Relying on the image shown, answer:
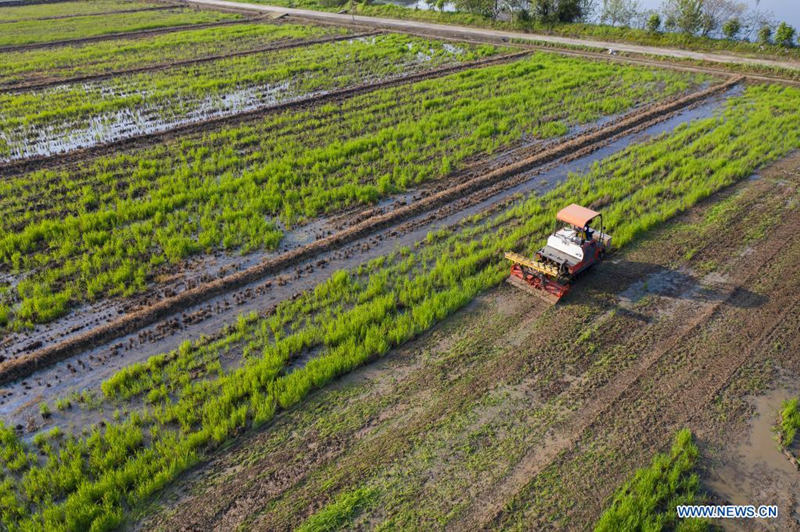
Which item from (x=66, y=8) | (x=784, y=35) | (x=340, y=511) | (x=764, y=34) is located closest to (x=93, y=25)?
(x=66, y=8)

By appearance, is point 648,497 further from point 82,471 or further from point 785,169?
point 785,169

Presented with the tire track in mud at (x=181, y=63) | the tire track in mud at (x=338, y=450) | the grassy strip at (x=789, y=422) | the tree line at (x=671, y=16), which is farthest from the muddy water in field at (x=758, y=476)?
the tire track in mud at (x=181, y=63)

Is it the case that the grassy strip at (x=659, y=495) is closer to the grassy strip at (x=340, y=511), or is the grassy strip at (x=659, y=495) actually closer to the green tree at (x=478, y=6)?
the grassy strip at (x=340, y=511)

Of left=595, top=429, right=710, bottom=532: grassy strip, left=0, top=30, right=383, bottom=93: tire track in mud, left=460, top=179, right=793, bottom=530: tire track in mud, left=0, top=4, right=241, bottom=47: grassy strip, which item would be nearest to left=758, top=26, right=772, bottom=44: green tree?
left=0, top=30, right=383, bottom=93: tire track in mud

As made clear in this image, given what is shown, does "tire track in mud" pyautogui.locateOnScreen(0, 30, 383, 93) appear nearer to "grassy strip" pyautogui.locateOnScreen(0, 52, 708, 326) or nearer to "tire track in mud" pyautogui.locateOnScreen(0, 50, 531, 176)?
"tire track in mud" pyautogui.locateOnScreen(0, 50, 531, 176)

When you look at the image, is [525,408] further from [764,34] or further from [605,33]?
[605,33]

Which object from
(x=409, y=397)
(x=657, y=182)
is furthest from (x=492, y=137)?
(x=409, y=397)

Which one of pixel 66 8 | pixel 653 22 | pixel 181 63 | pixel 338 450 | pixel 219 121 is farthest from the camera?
pixel 66 8
